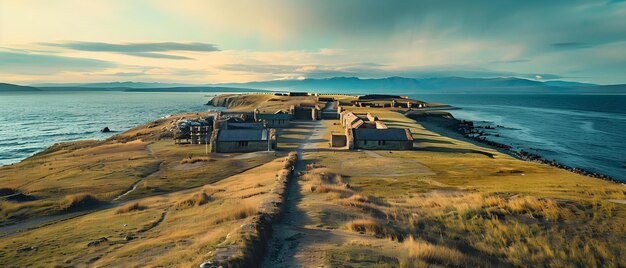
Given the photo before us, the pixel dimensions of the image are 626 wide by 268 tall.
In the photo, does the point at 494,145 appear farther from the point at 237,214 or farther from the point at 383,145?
the point at 237,214

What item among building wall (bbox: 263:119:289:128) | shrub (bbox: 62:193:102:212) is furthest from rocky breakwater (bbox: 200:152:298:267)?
building wall (bbox: 263:119:289:128)

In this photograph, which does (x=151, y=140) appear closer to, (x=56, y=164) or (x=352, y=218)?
(x=56, y=164)

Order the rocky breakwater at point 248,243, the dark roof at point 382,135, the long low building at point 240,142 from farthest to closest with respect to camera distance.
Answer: the dark roof at point 382,135
the long low building at point 240,142
the rocky breakwater at point 248,243

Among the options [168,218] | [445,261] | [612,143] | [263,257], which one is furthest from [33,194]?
[612,143]

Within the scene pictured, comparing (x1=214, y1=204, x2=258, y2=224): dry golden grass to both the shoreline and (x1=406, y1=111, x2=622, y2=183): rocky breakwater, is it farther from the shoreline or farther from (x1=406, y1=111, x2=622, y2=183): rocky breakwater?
(x1=406, y1=111, x2=622, y2=183): rocky breakwater

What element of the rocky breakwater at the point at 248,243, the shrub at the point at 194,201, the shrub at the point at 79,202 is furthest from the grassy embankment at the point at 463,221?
the shrub at the point at 79,202

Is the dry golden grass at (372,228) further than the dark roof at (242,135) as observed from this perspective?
No

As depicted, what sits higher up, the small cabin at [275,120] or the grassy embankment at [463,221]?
the small cabin at [275,120]

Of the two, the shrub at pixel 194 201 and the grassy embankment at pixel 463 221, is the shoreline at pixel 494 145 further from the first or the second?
the shrub at pixel 194 201
